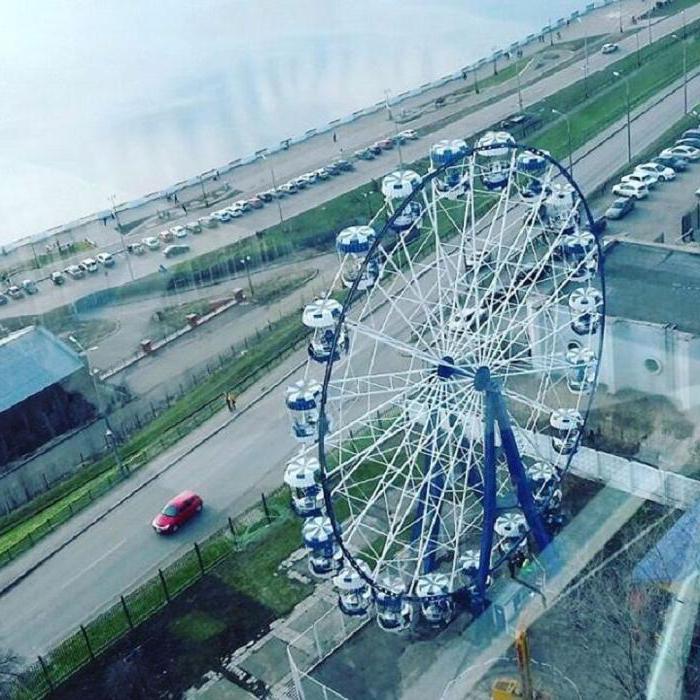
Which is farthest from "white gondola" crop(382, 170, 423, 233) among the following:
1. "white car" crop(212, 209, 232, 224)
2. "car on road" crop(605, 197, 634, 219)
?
"white car" crop(212, 209, 232, 224)

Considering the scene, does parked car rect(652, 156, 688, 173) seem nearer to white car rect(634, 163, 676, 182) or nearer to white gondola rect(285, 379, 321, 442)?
white car rect(634, 163, 676, 182)

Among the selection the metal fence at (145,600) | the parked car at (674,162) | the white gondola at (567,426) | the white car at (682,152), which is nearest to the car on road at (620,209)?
the parked car at (674,162)

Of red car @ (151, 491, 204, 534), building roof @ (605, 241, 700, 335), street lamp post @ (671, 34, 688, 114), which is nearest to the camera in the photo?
red car @ (151, 491, 204, 534)

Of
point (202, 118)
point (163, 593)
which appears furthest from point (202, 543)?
point (202, 118)

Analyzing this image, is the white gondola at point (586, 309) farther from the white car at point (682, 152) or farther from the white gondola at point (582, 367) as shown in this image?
the white car at point (682, 152)

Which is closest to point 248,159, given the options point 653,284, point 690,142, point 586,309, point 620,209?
point 690,142
